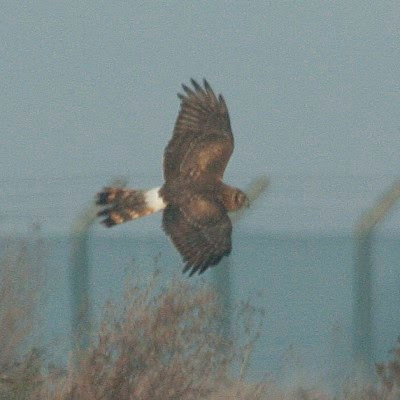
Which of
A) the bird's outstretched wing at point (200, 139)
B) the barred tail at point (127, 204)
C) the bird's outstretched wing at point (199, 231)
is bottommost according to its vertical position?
the bird's outstretched wing at point (199, 231)

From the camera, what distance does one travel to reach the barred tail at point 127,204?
10.9 meters

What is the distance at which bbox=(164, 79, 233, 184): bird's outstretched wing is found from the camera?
1105cm

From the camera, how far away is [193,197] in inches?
434

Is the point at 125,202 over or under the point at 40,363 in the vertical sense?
over


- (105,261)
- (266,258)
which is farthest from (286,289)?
(105,261)

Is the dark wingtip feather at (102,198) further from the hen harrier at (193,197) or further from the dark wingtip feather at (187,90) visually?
the dark wingtip feather at (187,90)

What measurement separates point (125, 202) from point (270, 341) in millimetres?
4022

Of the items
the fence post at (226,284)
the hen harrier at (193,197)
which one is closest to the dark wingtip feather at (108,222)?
the hen harrier at (193,197)

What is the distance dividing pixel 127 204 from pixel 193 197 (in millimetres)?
329

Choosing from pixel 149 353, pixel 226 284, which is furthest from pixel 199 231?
pixel 226 284

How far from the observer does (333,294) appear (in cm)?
1481

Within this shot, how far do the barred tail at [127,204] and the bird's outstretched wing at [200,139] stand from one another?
0.14 meters

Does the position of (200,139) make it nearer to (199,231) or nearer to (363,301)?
(199,231)

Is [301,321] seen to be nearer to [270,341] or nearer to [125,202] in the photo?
[270,341]
